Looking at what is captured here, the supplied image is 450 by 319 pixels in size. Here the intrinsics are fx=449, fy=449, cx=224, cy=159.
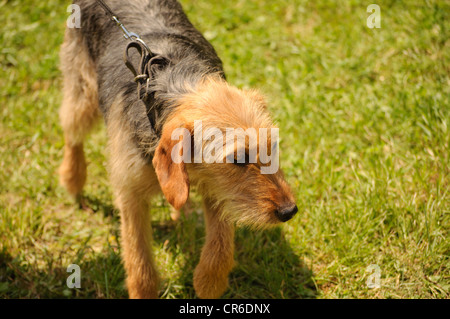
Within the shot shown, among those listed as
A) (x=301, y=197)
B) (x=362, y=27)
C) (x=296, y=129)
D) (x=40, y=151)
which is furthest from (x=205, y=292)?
(x=362, y=27)

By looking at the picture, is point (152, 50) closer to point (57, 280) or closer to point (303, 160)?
point (303, 160)

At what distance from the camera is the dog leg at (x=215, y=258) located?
10.2 feet

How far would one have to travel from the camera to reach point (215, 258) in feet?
10.2

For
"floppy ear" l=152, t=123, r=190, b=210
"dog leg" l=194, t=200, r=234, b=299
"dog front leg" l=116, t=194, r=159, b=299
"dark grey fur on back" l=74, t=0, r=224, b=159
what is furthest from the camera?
"dog front leg" l=116, t=194, r=159, b=299

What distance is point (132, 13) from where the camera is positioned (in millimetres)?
3529

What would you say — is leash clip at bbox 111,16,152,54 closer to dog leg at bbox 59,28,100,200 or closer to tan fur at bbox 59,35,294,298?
tan fur at bbox 59,35,294,298

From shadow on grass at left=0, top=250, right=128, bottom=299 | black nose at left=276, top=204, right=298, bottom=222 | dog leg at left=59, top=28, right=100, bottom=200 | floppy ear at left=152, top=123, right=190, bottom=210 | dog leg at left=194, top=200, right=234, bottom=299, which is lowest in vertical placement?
shadow on grass at left=0, top=250, right=128, bottom=299

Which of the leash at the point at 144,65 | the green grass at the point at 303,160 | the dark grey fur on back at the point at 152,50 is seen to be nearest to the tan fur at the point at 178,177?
the dark grey fur on back at the point at 152,50

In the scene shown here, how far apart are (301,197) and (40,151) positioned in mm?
2799

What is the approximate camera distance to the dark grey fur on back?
288 centimetres

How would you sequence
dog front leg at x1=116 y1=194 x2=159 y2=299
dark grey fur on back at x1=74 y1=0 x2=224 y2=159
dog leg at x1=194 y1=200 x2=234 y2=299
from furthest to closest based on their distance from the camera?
dog front leg at x1=116 y1=194 x2=159 y2=299 → dog leg at x1=194 y1=200 x2=234 y2=299 → dark grey fur on back at x1=74 y1=0 x2=224 y2=159

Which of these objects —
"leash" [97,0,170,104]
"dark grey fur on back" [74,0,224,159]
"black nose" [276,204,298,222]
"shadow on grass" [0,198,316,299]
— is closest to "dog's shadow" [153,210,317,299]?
"shadow on grass" [0,198,316,299]

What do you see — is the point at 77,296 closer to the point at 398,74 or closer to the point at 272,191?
the point at 272,191

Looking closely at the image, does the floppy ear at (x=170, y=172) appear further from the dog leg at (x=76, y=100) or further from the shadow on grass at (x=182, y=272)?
the dog leg at (x=76, y=100)
